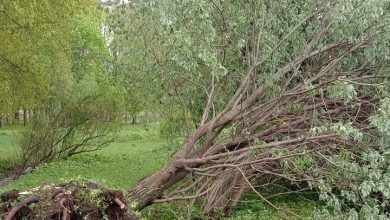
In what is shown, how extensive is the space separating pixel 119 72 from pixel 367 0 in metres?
8.99

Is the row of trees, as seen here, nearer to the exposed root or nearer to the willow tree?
the willow tree

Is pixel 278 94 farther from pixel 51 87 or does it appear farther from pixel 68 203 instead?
pixel 51 87

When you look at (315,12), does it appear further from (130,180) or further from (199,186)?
(130,180)

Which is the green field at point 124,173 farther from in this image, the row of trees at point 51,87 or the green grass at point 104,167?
the row of trees at point 51,87

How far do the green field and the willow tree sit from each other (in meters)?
0.55

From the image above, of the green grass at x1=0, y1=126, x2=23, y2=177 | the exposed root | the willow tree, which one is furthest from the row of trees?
the exposed root

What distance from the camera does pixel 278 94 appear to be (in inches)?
371

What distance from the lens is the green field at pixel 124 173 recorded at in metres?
9.61

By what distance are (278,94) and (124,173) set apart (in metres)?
7.98

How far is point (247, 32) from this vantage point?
9.34 metres

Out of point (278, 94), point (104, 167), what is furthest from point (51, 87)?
point (278, 94)

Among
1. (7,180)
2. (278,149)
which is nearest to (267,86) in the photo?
(278,149)

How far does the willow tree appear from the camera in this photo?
788 cm

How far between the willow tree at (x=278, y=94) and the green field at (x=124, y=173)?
0.55 metres
